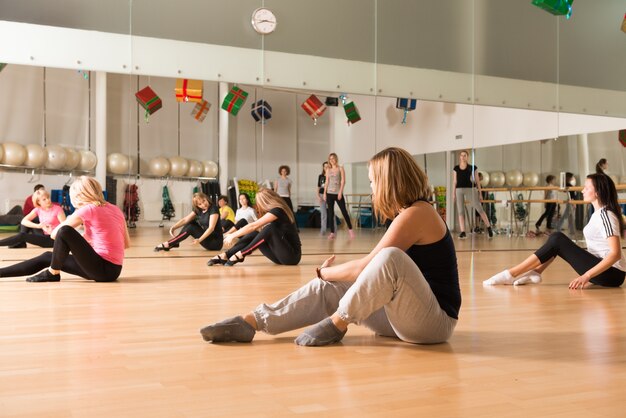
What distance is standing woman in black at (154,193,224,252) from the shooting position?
28.3 feet

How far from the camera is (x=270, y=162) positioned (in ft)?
33.3

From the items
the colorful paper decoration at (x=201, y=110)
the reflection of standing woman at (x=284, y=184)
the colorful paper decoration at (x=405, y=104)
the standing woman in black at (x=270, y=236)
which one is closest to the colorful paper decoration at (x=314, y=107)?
the reflection of standing woman at (x=284, y=184)

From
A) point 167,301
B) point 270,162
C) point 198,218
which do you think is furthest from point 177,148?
point 167,301

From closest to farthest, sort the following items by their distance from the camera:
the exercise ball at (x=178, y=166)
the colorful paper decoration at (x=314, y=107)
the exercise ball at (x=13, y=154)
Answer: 1. the colorful paper decoration at (x=314, y=107)
2. the exercise ball at (x=178, y=166)
3. the exercise ball at (x=13, y=154)

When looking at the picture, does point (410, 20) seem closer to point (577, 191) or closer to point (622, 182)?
point (577, 191)

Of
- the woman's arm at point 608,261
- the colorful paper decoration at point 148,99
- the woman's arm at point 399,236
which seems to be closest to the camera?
the woman's arm at point 399,236

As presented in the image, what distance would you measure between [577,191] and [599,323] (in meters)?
8.52

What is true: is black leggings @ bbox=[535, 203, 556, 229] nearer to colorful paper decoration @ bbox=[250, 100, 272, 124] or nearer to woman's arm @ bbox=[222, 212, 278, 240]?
colorful paper decoration @ bbox=[250, 100, 272, 124]

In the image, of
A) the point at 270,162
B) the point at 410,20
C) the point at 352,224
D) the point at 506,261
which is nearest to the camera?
the point at 506,261

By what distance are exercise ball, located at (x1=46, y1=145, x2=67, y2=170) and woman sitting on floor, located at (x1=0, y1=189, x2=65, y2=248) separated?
3.54m

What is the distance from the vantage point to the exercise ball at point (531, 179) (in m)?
11.4

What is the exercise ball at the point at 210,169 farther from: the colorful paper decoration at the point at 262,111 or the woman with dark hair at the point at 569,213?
the woman with dark hair at the point at 569,213

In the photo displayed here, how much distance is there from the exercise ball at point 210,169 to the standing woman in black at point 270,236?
4624 mm

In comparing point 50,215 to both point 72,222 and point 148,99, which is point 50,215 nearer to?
point 148,99
